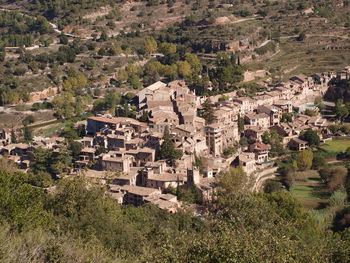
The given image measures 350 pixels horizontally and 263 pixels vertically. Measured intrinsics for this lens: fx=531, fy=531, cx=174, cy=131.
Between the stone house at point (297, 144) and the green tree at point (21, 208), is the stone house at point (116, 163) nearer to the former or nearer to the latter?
the green tree at point (21, 208)

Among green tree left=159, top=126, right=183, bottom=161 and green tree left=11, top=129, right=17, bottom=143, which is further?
green tree left=11, top=129, right=17, bottom=143

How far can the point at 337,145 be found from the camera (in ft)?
99.8

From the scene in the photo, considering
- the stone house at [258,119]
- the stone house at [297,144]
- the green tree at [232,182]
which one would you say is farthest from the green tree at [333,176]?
the stone house at [258,119]

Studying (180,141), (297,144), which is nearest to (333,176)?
(297,144)

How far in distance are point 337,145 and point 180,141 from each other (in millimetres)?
9962

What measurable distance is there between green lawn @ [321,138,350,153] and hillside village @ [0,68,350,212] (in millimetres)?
740

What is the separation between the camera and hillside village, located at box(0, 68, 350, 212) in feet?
78.4

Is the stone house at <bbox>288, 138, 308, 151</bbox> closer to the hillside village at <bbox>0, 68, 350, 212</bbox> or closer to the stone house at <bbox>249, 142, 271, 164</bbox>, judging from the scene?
the hillside village at <bbox>0, 68, 350, 212</bbox>

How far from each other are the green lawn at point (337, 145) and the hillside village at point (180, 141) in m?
0.74

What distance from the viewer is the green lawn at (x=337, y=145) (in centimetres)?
2978

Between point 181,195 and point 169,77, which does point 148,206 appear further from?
point 169,77

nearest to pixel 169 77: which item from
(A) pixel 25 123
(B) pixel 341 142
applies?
(A) pixel 25 123

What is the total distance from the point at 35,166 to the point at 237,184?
1053 cm

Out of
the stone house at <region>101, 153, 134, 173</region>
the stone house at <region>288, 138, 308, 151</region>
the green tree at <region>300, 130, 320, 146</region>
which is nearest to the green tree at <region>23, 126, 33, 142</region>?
the stone house at <region>101, 153, 134, 173</region>
